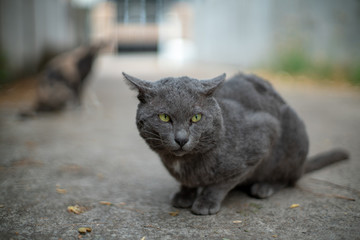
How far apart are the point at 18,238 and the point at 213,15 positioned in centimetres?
1363

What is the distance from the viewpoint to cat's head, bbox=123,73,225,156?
192cm

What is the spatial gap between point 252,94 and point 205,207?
89 cm

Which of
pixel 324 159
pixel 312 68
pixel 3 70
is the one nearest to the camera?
pixel 324 159

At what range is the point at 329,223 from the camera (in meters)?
2.03

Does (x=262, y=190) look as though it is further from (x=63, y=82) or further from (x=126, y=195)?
(x=63, y=82)

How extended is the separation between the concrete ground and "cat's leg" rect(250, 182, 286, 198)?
1.8 inches

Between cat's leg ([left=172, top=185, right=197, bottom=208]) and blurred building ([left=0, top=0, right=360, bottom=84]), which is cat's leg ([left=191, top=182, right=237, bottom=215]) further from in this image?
→ blurred building ([left=0, top=0, right=360, bottom=84])

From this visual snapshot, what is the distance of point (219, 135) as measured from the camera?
208cm

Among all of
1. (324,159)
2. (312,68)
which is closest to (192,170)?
(324,159)

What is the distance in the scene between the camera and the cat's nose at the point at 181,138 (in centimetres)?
187

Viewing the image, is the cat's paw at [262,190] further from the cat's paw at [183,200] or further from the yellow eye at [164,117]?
the yellow eye at [164,117]

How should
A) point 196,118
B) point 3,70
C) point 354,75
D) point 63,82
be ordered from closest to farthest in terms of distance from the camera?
point 196,118 → point 63,82 → point 3,70 → point 354,75

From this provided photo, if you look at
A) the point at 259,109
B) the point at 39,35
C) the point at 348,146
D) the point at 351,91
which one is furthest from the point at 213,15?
the point at 259,109

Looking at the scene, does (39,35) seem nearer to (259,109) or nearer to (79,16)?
(79,16)
